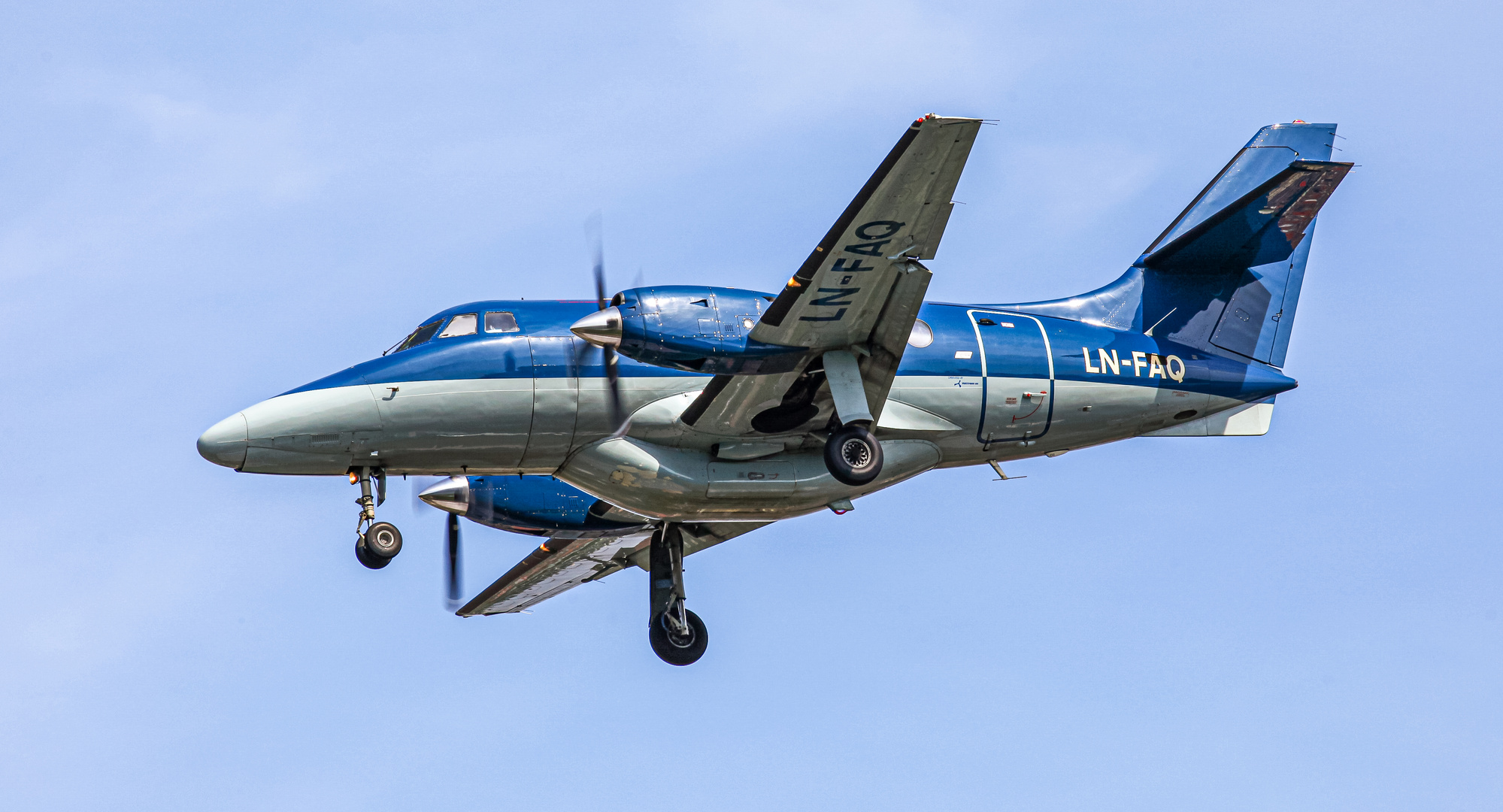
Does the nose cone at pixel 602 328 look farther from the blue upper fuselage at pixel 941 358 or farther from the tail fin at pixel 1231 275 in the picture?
the tail fin at pixel 1231 275

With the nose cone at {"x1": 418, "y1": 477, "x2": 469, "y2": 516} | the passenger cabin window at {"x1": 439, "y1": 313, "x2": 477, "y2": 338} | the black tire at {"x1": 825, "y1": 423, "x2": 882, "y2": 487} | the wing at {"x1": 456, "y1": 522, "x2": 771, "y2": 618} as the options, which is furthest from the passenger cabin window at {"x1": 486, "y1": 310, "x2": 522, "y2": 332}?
the wing at {"x1": 456, "y1": 522, "x2": 771, "y2": 618}

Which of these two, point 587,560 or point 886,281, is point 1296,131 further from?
point 587,560

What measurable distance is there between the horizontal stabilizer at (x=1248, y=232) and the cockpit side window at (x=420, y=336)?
32.4 ft

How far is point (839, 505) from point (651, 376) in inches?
117

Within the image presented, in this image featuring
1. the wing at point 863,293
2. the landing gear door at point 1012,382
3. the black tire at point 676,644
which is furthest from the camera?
the black tire at point 676,644

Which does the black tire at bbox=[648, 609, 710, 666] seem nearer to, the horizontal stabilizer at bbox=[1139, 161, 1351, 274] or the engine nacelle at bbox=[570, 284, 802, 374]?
the engine nacelle at bbox=[570, 284, 802, 374]

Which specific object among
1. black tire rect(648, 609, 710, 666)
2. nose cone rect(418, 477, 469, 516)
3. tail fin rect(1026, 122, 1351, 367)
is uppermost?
tail fin rect(1026, 122, 1351, 367)

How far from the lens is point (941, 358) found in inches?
768

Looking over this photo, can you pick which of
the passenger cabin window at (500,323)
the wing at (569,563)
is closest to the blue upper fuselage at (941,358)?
the passenger cabin window at (500,323)

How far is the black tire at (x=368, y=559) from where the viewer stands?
57.0ft

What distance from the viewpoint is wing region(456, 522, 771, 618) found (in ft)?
74.8

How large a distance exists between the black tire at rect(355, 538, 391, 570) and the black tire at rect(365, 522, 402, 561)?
23 millimetres

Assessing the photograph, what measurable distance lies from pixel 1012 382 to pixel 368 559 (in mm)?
7997

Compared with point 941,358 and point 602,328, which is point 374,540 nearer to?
point 602,328
